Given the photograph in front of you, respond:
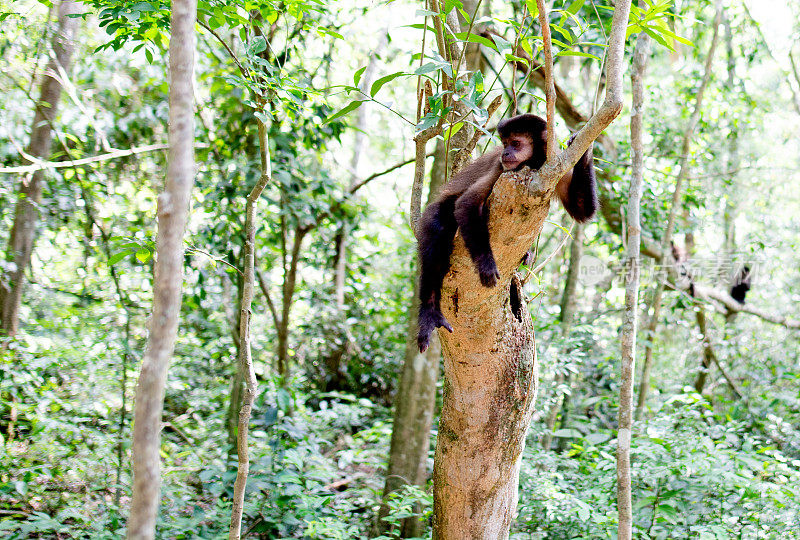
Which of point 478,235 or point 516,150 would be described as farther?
point 516,150

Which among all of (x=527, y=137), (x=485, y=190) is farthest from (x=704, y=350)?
(x=485, y=190)

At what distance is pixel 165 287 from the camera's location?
1.36m

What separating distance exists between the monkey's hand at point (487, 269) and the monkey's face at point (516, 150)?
87cm

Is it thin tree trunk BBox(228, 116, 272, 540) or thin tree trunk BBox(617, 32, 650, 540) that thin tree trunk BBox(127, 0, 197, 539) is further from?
thin tree trunk BBox(617, 32, 650, 540)

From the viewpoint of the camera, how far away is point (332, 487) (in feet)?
19.2

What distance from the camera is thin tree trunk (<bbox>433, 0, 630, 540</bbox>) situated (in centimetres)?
262

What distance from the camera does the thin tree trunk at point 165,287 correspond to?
1324 millimetres

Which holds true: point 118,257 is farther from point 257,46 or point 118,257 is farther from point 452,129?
point 452,129

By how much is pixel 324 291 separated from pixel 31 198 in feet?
11.4

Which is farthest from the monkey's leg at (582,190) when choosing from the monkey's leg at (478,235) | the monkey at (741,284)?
the monkey at (741,284)

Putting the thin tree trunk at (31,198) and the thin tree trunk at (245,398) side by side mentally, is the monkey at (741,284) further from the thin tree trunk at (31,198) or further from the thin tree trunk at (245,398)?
the thin tree trunk at (31,198)

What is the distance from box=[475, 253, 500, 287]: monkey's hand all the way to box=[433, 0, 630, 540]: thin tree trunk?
0.12 feet

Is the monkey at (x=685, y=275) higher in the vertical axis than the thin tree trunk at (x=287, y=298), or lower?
higher

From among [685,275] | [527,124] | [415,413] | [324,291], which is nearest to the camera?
[527,124]
